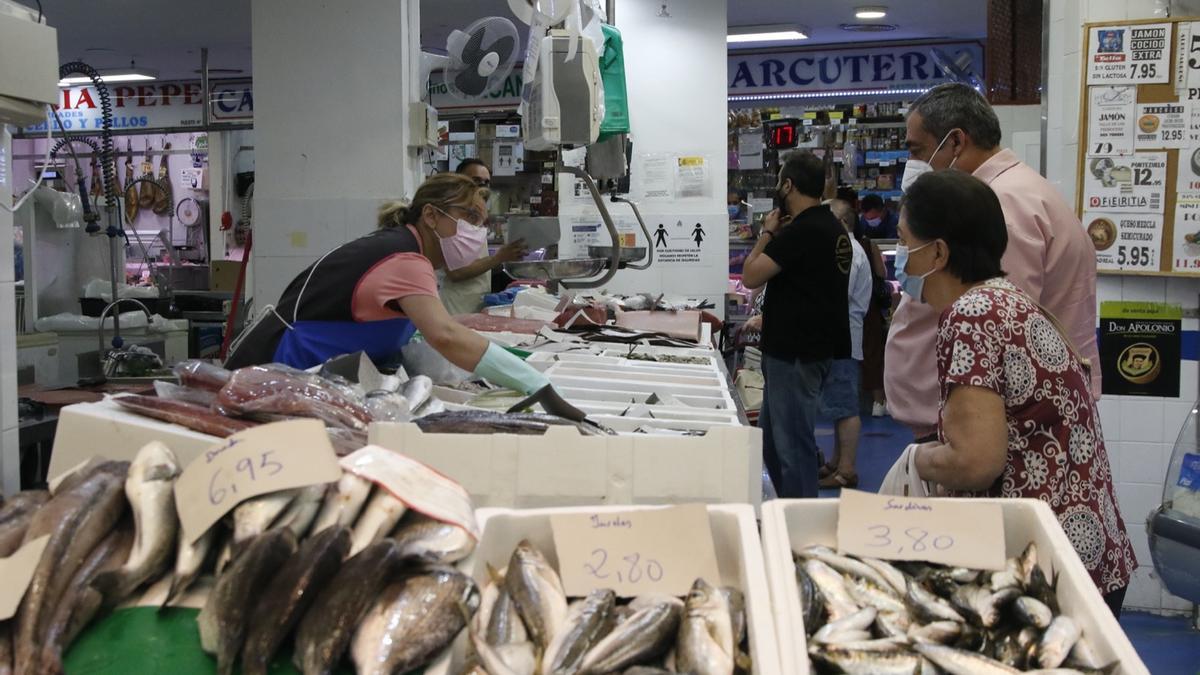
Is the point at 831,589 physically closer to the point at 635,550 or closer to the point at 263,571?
the point at 635,550

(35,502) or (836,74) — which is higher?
(836,74)

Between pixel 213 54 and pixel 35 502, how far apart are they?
1343cm

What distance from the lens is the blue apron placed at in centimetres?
362

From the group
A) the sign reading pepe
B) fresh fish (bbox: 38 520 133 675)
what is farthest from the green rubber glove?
the sign reading pepe

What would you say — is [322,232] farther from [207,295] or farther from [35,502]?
[35,502]

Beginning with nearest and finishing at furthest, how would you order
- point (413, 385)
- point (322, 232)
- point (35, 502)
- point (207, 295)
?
point (35, 502), point (413, 385), point (322, 232), point (207, 295)

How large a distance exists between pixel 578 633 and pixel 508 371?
1714 millimetres

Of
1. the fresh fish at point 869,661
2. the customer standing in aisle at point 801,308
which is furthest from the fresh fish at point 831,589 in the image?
the customer standing in aisle at point 801,308

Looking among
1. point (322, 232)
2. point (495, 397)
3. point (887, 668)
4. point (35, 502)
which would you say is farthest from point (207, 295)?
point (887, 668)

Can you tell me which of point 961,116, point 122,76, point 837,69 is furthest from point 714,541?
point 122,76

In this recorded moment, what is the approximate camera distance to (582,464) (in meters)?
1.89

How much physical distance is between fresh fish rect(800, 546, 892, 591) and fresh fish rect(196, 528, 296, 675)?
80 cm

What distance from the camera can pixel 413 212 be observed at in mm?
3922

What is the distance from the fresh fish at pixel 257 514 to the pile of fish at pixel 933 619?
709mm
